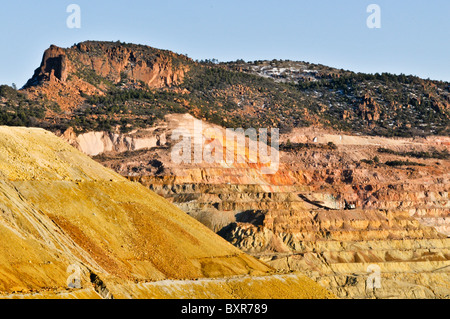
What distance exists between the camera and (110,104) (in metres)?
182

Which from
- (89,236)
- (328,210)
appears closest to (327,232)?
(328,210)

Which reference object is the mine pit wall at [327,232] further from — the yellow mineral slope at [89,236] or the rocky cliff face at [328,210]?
the yellow mineral slope at [89,236]

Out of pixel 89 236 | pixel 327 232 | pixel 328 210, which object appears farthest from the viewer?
pixel 328 210

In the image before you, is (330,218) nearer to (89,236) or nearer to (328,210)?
(328,210)

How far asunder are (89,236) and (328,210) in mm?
72939

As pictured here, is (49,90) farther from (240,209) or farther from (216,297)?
(216,297)

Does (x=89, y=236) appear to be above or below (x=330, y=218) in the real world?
above

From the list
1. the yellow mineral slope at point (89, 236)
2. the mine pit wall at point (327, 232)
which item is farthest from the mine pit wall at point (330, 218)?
the yellow mineral slope at point (89, 236)

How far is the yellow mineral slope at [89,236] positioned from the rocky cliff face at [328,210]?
1111 inches

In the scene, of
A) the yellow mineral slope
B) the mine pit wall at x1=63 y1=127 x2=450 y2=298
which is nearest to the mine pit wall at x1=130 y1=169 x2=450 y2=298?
the mine pit wall at x1=63 y1=127 x2=450 y2=298

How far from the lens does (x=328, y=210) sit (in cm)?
15025

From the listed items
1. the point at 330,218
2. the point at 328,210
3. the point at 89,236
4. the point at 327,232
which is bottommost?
the point at 327,232

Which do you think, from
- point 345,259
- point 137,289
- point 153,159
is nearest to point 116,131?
point 153,159
